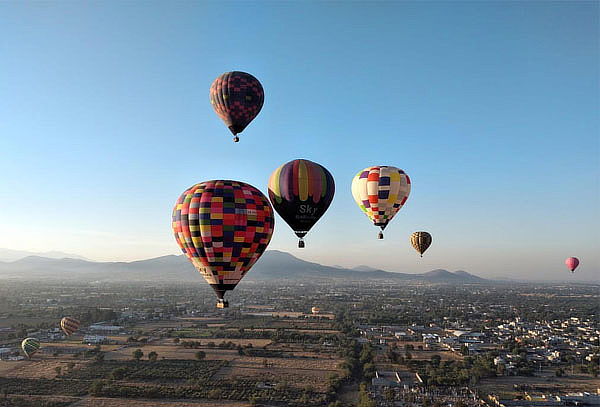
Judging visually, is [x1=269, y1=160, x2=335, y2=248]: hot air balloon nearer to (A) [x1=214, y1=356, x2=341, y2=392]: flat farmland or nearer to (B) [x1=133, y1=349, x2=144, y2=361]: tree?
(A) [x1=214, y1=356, x2=341, y2=392]: flat farmland

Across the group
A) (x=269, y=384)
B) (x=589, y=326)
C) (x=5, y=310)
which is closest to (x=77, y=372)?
(x=269, y=384)

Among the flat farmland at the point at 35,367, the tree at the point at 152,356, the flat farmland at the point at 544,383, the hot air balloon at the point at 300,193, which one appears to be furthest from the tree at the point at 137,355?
the hot air balloon at the point at 300,193

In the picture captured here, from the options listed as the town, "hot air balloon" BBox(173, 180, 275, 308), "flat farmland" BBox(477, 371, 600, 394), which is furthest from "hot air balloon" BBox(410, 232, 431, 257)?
"hot air balloon" BBox(173, 180, 275, 308)

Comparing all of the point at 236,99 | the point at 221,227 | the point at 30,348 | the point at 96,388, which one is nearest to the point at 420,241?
the point at 236,99

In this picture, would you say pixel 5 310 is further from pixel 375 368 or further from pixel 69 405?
pixel 375 368

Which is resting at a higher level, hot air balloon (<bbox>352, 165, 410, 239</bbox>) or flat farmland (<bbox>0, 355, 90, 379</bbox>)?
hot air balloon (<bbox>352, 165, 410, 239</bbox>)

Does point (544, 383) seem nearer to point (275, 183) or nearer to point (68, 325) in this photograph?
point (275, 183)

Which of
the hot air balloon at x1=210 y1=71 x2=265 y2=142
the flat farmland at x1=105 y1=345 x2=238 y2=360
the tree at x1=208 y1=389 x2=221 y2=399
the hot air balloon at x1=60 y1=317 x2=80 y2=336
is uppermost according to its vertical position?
the hot air balloon at x1=210 y1=71 x2=265 y2=142

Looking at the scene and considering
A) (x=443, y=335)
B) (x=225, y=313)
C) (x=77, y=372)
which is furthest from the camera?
(x=225, y=313)
